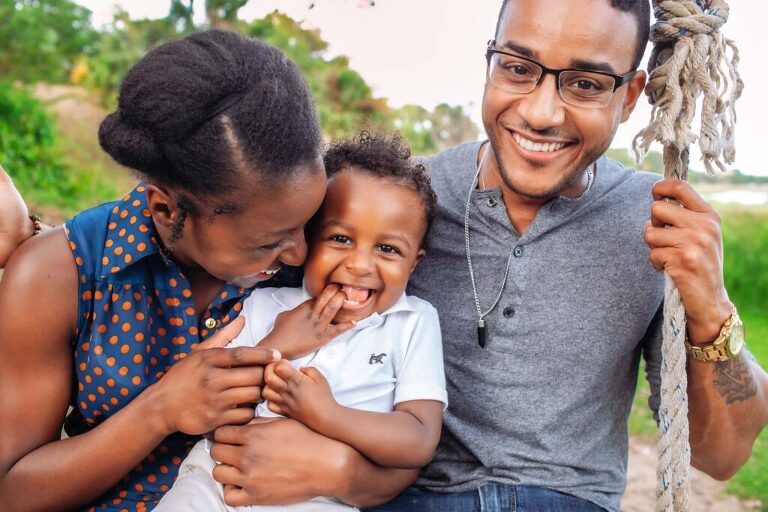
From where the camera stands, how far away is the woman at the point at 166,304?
1.75 metres

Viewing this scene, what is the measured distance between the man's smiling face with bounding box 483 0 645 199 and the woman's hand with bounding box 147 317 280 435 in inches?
34.7

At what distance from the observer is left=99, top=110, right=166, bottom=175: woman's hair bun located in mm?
1739

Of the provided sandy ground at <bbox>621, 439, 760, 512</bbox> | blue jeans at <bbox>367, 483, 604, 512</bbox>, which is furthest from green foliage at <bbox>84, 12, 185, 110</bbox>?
blue jeans at <bbox>367, 483, 604, 512</bbox>

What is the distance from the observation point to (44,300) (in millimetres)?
1896

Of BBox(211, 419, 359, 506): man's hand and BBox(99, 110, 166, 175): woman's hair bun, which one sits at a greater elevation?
BBox(99, 110, 166, 175): woman's hair bun

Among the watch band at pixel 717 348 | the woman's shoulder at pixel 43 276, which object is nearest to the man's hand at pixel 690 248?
the watch band at pixel 717 348

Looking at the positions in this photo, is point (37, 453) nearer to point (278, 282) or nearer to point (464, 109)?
point (278, 282)

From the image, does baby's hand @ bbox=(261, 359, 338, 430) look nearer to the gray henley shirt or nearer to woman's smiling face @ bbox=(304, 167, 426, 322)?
woman's smiling face @ bbox=(304, 167, 426, 322)

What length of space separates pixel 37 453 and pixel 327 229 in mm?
915

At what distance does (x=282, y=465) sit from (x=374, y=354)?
405 millimetres

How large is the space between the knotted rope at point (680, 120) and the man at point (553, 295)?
20cm

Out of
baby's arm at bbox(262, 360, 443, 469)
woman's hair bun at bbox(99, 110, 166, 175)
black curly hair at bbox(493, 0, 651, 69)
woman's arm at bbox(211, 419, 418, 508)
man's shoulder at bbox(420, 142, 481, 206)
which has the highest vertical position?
black curly hair at bbox(493, 0, 651, 69)

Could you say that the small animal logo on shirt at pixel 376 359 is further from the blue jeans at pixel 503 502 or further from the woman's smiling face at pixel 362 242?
the blue jeans at pixel 503 502

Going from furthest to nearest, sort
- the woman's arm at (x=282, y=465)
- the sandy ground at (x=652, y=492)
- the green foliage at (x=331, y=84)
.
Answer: the green foliage at (x=331, y=84) < the sandy ground at (x=652, y=492) < the woman's arm at (x=282, y=465)
